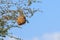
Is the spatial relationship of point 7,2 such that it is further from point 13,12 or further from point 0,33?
point 0,33

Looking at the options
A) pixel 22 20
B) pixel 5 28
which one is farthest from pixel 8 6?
pixel 22 20

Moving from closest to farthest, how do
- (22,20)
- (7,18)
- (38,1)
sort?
1. (22,20)
2. (7,18)
3. (38,1)

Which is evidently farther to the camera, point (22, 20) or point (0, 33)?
point (0, 33)

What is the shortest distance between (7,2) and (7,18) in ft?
2.23

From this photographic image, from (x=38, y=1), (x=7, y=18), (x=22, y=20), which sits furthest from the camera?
(x=38, y=1)

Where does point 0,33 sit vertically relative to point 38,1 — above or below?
below

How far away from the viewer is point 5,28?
9.33 metres

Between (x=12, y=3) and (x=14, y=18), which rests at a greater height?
(x=12, y=3)

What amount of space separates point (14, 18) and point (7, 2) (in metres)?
0.63

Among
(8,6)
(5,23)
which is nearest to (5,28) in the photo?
(5,23)

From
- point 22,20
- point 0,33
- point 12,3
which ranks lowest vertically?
point 22,20

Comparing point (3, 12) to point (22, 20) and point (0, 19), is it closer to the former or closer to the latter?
point (0, 19)

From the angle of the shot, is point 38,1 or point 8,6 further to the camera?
point 38,1

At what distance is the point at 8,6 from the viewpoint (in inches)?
359
